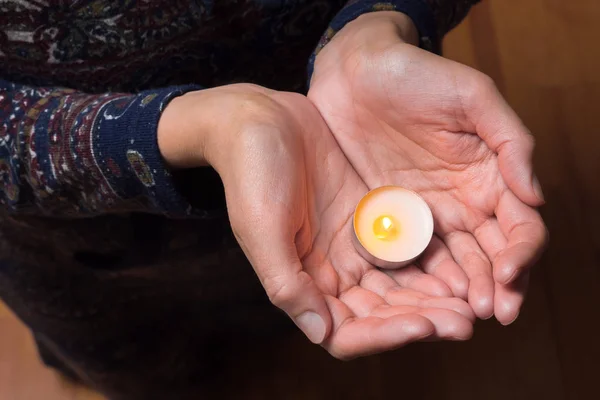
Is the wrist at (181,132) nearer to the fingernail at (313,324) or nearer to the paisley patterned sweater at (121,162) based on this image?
the paisley patterned sweater at (121,162)

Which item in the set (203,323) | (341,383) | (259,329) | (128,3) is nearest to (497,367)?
(341,383)

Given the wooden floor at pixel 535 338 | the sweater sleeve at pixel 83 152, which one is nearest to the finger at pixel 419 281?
the sweater sleeve at pixel 83 152

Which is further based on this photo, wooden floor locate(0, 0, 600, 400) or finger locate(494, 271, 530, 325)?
wooden floor locate(0, 0, 600, 400)

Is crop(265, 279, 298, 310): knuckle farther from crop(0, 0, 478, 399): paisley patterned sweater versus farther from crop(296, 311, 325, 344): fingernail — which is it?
crop(0, 0, 478, 399): paisley patterned sweater

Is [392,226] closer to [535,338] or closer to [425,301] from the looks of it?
[425,301]

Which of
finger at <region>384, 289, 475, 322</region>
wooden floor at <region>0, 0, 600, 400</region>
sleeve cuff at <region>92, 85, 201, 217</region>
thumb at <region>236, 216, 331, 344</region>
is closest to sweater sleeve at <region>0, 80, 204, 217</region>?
sleeve cuff at <region>92, 85, 201, 217</region>
